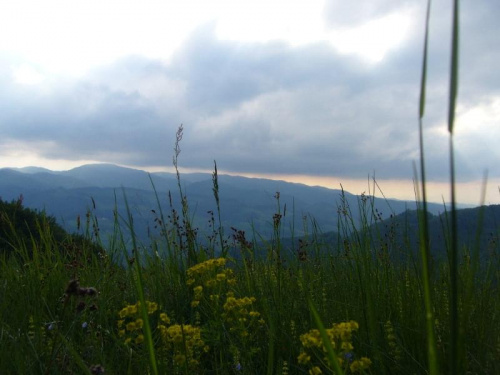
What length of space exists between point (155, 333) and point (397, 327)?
1.54 meters

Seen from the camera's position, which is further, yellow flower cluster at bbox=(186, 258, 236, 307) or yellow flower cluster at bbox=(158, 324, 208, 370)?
yellow flower cluster at bbox=(186, 258, 236, 307)

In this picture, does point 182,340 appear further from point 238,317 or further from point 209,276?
point 209,276

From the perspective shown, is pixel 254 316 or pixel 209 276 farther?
pixel 209 276

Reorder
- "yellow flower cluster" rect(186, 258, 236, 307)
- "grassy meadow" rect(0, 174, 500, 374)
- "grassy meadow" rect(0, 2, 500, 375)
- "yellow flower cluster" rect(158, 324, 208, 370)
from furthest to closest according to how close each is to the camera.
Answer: "yellow flower cluster" rect(186, 258, 236, 307) < "yellow flower cluster" rect(158, 324, 208, 370) < "grassy meadow" rect(0, 174, 500, 374) < "grassy meadow" rect(0, 2, 500, 375)

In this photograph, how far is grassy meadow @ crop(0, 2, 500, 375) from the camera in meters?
1.78

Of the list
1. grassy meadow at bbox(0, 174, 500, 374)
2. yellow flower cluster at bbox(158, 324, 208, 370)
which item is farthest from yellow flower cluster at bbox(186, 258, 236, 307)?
yellow flower cluster at bbox(158, 324, 208, 370)

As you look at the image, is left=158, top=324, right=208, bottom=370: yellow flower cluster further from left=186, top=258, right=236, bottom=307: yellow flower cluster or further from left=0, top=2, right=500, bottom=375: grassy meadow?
left=186, top=258, right=236, bottom=307: yellow flower cluster

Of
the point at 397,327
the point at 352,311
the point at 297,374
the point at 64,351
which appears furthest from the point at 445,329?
the point at 64,351

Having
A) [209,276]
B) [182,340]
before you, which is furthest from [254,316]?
[209,276]

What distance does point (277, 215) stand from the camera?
3508mm

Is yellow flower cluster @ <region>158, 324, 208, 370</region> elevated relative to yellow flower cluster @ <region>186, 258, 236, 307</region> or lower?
lower

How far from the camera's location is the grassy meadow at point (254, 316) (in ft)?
5.83

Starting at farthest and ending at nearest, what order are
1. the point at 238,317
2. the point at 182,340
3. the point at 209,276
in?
the point at 209,276 → the point at 238,317 → the point at 182,340

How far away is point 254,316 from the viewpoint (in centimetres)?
262
